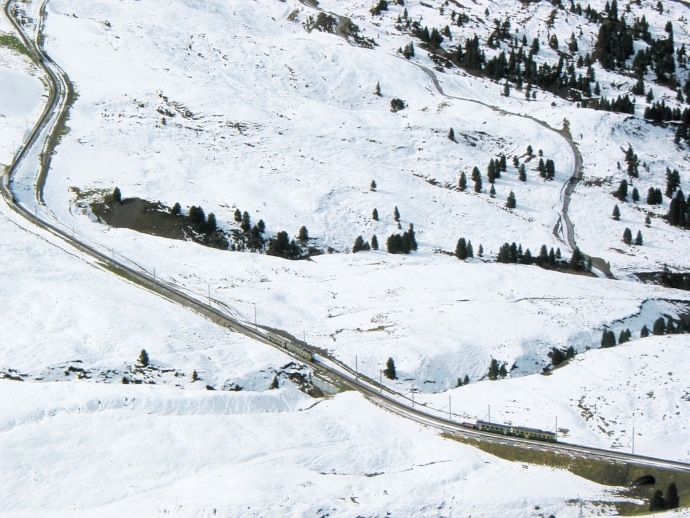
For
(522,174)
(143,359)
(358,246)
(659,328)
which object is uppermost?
(522,174)

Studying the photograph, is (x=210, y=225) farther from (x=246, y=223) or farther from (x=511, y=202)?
(x=511, y=202)

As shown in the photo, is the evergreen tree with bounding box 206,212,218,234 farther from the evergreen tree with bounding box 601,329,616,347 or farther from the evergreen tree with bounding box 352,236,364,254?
the evergreen tree with bounding box 601,329,616,347

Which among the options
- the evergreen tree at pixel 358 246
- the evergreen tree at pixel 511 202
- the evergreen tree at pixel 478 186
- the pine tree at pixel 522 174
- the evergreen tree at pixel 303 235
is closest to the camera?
the evergreen tree at pixel 358 246

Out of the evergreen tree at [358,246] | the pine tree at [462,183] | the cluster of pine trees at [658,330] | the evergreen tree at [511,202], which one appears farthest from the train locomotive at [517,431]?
the pine tree at [462,183]

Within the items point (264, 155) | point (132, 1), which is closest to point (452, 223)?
point (264, 155)

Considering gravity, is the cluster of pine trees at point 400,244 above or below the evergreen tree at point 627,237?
below

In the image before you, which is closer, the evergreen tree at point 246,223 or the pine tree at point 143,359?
the pine tree at point 143,359

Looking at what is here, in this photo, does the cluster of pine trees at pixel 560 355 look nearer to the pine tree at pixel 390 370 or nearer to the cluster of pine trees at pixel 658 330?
the cluster of pine trees at pixel 658 330

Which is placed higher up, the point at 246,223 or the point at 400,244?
the point at 246,223

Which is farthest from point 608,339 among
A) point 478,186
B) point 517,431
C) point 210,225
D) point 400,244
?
point 210,225

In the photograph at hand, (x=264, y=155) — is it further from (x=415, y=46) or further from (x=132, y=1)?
(x=132, y=1)

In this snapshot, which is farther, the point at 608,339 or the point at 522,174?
the point at 522,174

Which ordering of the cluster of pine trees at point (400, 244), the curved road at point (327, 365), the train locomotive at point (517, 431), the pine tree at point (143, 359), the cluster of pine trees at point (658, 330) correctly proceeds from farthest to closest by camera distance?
the cluster of pine trees at point (400, 244) → the cluster of pine trees at point (658, 330) → the pine tree at point (143, 359) → the train locomotive at point (517, 431) → the curved road at point (327, 365)
